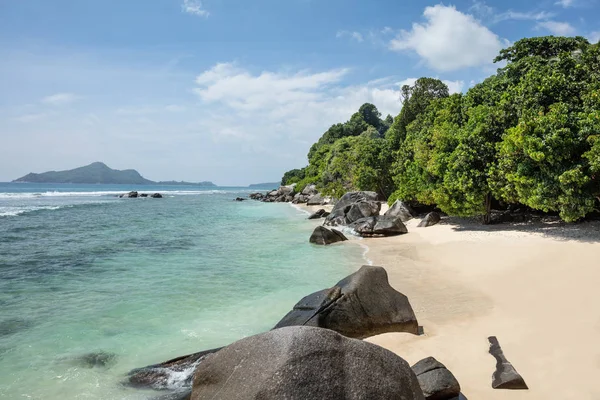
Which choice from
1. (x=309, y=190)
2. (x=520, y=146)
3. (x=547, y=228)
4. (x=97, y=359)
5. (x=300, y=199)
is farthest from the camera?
→ (x=309, y=190)

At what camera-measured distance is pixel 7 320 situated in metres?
10.2

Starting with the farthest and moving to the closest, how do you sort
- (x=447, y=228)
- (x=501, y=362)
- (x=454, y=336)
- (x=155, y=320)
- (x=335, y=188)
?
(x=335, y=188), (x=447, y=228), (x=155, y=320), (x=454, y=336), (x=501, y=362)

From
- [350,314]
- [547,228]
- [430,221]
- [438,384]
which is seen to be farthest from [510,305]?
[430,221]

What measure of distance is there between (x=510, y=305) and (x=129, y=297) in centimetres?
1142

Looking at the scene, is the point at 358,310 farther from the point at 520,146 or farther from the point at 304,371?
the point at 520,146

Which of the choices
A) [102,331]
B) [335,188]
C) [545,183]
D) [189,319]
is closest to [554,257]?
[545,183]

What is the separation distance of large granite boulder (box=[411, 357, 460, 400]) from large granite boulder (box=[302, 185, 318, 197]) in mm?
61238

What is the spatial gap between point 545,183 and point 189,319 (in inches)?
645

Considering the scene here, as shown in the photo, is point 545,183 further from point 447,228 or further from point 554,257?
point 447,228

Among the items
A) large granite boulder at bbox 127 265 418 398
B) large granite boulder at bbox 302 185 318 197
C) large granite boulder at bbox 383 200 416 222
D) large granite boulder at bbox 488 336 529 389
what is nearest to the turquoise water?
large granite boulder at bbox 127 265 418 398

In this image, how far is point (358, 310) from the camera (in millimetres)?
8164

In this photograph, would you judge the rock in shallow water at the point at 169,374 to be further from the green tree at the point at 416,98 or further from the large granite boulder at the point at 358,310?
the green tree at the point at 416,98

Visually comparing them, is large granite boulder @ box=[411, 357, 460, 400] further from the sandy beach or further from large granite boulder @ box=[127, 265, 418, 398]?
large granite boulder @ box=[127, 265, 418, 398]

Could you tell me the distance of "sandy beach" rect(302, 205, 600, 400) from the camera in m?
6.28
